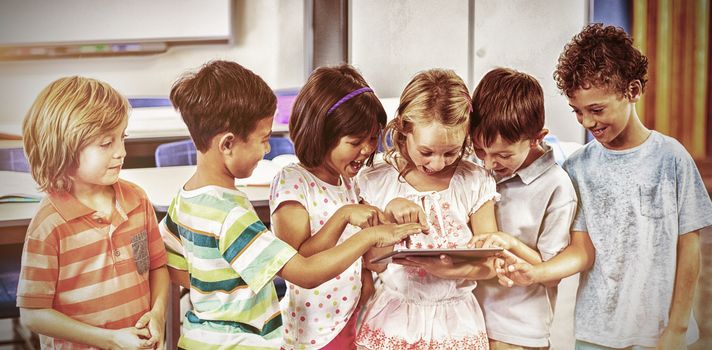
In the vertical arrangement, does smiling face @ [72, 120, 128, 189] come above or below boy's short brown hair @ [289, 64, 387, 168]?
below

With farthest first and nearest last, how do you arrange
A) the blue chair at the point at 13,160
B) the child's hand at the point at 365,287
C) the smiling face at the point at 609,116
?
1. the smiling face at the point at 609,116
2. the child's hand at the point at 365,287
3. the blue chair at the point at 13,160

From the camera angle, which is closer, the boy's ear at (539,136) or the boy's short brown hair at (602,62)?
the boy's ear at (539,136)

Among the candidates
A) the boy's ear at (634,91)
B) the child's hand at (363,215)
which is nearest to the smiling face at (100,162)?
the child's hand at (363,215)

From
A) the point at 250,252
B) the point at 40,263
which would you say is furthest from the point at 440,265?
the point at 40,263

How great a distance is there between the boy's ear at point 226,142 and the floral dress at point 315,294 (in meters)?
Answer: 0.18

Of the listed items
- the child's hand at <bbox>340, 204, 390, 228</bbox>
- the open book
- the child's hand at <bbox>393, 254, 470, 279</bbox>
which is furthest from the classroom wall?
the child's hand at <bbox>393, 254, 470, 279</bbox>

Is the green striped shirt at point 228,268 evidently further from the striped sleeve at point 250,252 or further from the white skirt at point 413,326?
the white skirt at point 413,326

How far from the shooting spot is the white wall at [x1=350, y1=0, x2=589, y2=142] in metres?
2.72

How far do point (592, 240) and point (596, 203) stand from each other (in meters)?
0.12

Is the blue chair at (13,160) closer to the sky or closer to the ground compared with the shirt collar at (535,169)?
closer to the sky

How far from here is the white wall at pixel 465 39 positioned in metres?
2.72

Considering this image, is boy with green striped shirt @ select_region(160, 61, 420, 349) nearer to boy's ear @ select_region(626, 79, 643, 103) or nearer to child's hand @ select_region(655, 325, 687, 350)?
boy's ear @ select_region(626, 79, 643, 103)

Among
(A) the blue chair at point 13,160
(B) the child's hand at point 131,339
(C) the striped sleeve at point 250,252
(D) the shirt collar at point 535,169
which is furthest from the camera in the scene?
(D) the shirt collar at point 535,169

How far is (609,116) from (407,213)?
2.51ft
